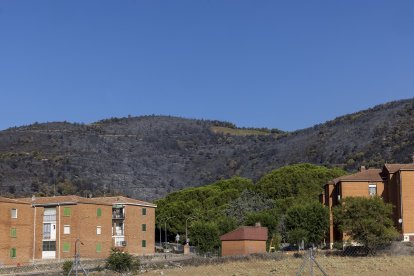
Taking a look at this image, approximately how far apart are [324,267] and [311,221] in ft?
101

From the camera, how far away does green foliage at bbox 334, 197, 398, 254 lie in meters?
62.8

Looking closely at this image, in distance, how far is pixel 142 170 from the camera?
185750 millimetres

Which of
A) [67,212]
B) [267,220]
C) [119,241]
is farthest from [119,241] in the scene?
[267,220]

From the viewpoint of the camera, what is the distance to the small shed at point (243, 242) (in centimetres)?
6956

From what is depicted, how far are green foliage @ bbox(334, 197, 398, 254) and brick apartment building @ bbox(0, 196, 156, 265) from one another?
1392 inches

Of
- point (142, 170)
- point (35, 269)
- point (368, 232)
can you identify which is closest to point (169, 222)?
point (35, 269)

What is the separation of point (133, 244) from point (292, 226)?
2662 centimetres

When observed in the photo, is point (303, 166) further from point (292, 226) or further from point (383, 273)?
point (383, 273)

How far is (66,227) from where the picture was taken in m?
89.7

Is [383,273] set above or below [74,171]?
below

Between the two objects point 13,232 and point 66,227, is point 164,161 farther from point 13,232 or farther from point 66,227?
point 13,232

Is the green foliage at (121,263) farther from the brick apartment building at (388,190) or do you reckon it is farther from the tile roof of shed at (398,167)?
the tile roof of shed at (398,167)

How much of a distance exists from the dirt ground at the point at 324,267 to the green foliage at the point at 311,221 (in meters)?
21.0

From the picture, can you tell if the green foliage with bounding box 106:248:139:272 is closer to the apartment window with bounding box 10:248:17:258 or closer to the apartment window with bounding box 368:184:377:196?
the apartment window with bounding box 10:248:17:258
